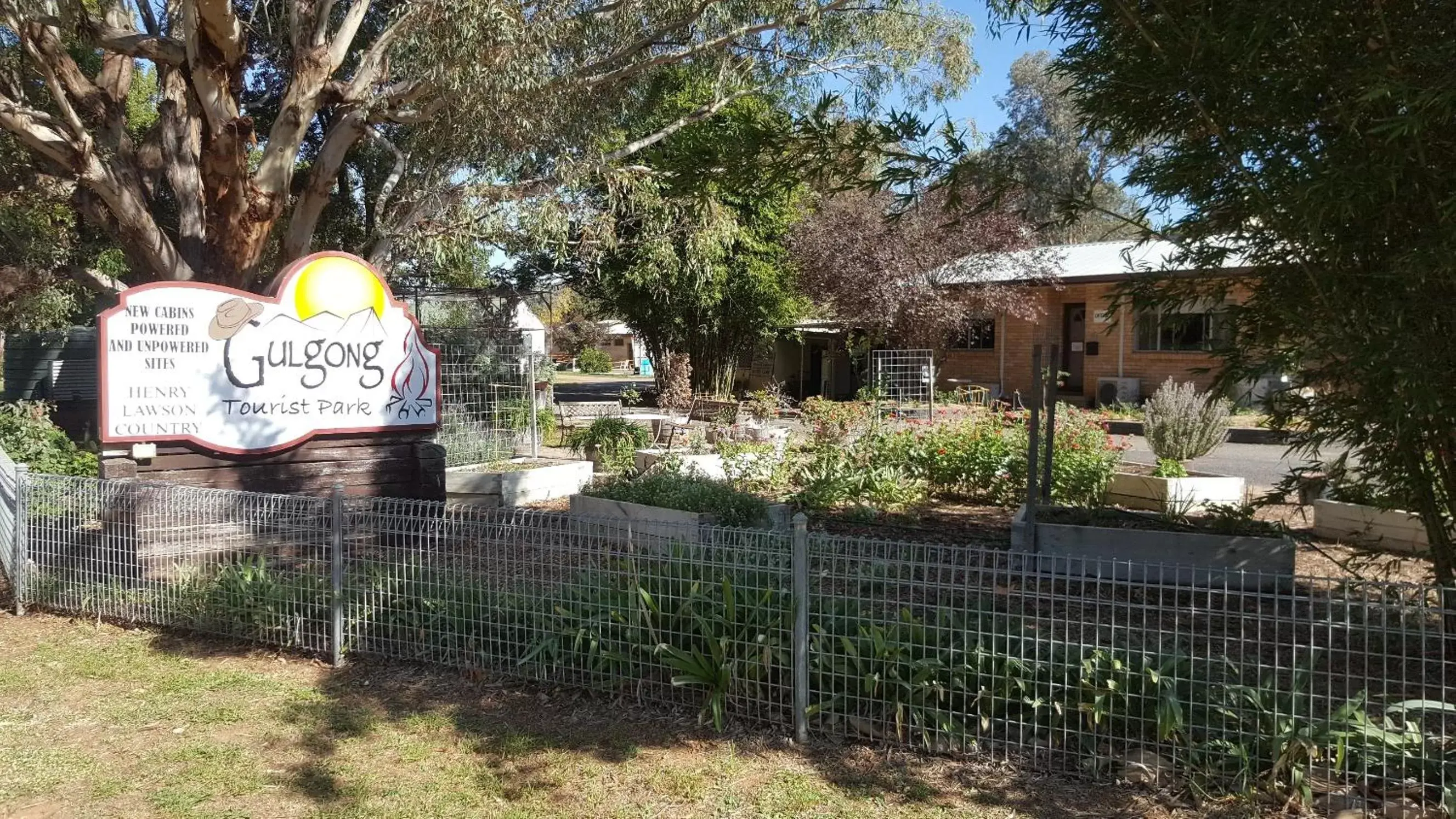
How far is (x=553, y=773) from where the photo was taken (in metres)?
4.14

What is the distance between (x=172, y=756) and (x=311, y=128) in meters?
15.7

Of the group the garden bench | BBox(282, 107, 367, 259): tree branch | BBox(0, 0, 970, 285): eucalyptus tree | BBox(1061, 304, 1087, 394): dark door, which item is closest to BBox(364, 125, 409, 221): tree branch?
BBox(0, 0, 970, 285): eucalyptus tree

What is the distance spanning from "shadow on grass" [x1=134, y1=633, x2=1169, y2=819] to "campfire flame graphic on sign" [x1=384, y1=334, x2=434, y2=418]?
3.48 metres

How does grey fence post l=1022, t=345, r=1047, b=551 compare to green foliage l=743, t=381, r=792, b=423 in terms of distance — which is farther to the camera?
green foliage l=743, t=381, r=792, b=423

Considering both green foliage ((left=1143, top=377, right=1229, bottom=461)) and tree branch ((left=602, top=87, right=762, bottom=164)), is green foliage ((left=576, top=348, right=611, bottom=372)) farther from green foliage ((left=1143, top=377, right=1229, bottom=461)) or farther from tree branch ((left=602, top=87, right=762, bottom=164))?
green foliage ((left=1143, top=377, right=1229, bottom=461))

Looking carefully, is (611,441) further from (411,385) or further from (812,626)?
(812,626)

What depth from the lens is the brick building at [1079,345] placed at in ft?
74.6

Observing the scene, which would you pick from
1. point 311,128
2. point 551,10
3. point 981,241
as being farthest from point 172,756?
point 981,241

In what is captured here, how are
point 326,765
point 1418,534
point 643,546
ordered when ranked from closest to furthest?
point 326,765 → point 643,546 → point 1418,534

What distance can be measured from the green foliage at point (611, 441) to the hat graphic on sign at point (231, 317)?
16.7ft

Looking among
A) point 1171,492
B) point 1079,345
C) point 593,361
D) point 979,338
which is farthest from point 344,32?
point 593,361

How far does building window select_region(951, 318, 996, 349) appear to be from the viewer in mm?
25641

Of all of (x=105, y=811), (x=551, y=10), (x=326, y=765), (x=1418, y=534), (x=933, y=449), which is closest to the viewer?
(x=105, y=811)

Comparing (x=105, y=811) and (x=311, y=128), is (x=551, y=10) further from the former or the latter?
(x=105, y=811)
